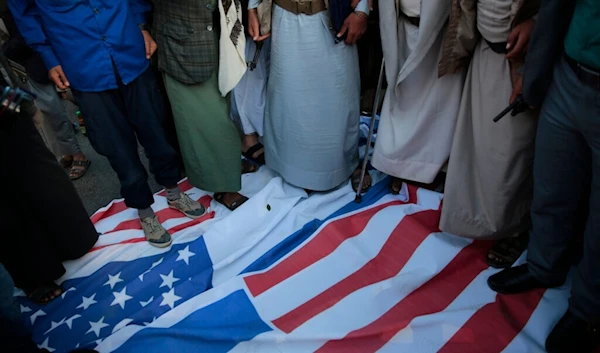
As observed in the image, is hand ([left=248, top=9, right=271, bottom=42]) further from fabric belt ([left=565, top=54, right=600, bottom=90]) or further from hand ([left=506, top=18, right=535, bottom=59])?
fabric belt ([left=565, top=54, right=600, bottom=90])

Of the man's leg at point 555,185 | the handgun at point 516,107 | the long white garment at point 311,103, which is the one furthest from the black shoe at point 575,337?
the long white garment at point 311,103

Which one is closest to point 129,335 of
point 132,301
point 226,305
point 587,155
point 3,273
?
point 132,301

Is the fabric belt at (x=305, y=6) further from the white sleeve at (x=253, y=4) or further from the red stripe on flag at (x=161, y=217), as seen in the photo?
the red stripe on flag at (x=161, y=217)

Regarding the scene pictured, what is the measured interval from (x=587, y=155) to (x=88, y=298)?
194 centimetres

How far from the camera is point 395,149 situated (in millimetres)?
2059

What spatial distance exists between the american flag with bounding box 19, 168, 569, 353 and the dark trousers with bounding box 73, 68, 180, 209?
337 mm

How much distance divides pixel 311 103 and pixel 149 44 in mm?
737

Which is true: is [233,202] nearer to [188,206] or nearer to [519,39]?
[188,206]

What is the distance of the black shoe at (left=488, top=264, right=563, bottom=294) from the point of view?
5.54 feet

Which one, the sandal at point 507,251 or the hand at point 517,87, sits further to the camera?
the sandal at point 507,251

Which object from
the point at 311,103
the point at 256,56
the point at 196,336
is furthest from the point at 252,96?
the point at 196,336

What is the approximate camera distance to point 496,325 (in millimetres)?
1609

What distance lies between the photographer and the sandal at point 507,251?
6.00 ft

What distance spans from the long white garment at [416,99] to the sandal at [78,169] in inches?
68.7
